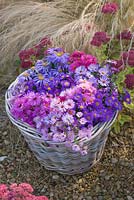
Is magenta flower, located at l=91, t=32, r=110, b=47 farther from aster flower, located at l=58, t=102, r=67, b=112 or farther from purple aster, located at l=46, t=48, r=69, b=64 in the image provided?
aster flower, located at l=58, t=102, r=67, b=112

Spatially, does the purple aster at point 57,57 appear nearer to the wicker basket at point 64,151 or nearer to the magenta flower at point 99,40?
the magenta flower at point 99,40

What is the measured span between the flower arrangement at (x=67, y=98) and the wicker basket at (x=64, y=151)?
0.10 feet

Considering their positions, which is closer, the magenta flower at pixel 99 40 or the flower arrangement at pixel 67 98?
the flower arrangement at pixel 67 98

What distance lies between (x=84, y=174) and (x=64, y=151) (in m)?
0.33

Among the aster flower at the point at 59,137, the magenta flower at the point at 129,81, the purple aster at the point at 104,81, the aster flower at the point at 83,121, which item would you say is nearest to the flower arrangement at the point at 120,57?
the magenta flower at the point at 129,81

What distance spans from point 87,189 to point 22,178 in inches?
14.3

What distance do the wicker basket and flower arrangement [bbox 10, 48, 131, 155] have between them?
0.03m

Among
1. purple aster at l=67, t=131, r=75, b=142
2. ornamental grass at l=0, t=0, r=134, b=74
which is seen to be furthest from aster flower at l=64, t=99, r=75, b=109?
ornamental grass at l=0, t=0, r=134, b=74

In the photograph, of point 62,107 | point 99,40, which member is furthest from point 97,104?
point 99,40

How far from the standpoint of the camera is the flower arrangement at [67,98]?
1887 mm

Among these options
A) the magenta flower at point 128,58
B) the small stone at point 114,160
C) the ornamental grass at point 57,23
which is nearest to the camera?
the magenta flower at point 128,58

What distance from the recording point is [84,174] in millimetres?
2236

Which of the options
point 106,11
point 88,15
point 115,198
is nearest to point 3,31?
point 88,15

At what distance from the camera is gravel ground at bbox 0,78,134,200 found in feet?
7.04
